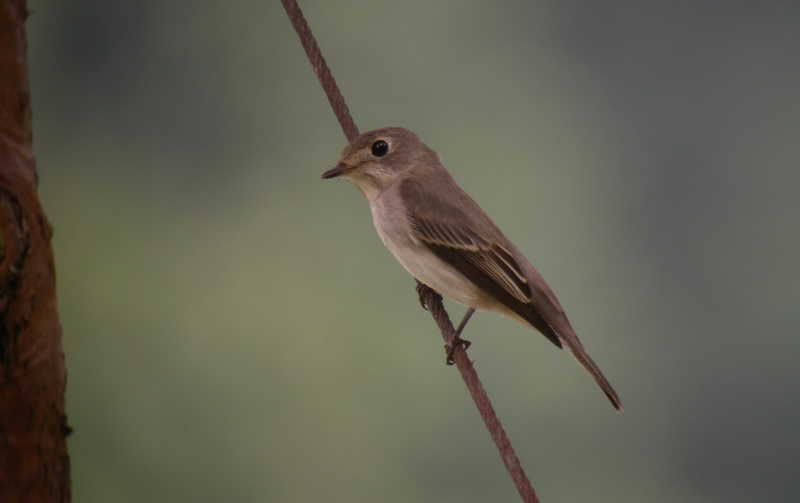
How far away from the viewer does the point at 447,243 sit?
1.93 meters

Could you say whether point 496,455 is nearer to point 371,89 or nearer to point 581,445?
point 581,445

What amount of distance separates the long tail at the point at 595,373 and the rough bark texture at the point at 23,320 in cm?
134

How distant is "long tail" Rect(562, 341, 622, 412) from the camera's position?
1.83 meters

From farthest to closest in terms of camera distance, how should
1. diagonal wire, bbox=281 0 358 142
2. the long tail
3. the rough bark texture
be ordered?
the long tail, diagonal wire, bbox=281 0 358 142, the rough bark texture

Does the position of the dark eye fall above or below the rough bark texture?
above

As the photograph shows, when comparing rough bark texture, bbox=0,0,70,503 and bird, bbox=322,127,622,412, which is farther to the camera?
bird, bbox=322,127,622,412

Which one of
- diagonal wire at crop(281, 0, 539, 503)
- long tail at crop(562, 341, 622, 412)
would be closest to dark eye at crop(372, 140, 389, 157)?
diagonal wire at crop(281, 0, 539, 503)

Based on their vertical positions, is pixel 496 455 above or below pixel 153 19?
below

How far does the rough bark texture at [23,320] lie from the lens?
722mm

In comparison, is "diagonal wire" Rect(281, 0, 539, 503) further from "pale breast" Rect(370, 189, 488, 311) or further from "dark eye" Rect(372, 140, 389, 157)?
"dark eye" Rect(372, 140, 389, 157)

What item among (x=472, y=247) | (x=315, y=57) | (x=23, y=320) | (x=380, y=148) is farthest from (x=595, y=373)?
(x=23, y=320)

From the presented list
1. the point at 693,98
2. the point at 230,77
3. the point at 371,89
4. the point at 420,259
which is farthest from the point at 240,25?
the point at 693,98

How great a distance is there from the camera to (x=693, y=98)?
296 cm

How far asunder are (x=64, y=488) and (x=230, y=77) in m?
2.22
